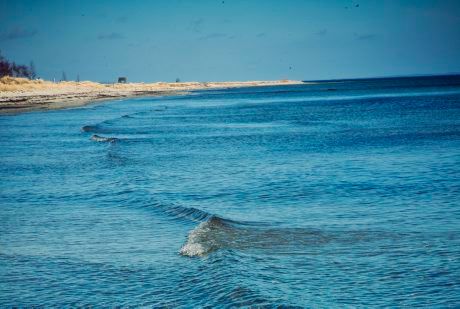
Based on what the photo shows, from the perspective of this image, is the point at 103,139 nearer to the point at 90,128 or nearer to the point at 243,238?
the point at 90,128

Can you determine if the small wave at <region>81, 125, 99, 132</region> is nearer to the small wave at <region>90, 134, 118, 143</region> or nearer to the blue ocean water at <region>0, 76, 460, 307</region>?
the small wave at <region>90, 134, 118, 143</region>

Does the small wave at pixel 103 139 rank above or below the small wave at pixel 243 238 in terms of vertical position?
above

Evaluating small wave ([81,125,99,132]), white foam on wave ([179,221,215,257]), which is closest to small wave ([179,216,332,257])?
white foam on wave ([179,221,215,257])

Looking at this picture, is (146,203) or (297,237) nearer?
(297,237)

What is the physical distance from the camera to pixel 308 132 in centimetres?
3606

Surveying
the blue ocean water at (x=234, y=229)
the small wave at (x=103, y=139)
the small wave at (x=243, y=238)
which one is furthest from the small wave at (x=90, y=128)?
the small wave at (x=243, y=238)

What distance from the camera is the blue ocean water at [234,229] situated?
7.95 m

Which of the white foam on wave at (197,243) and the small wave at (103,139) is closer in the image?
the white foam on wave at (197,243)

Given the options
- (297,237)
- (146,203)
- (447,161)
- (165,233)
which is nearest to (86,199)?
(146,203)

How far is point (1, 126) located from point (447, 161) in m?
33.4

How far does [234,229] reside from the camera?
37.8 ft

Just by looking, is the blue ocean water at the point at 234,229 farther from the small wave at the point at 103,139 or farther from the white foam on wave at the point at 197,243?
the small wave at the point at 103,139

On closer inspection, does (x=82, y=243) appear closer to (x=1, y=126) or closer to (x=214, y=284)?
(x=214, y=284)

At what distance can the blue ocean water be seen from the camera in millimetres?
7953
